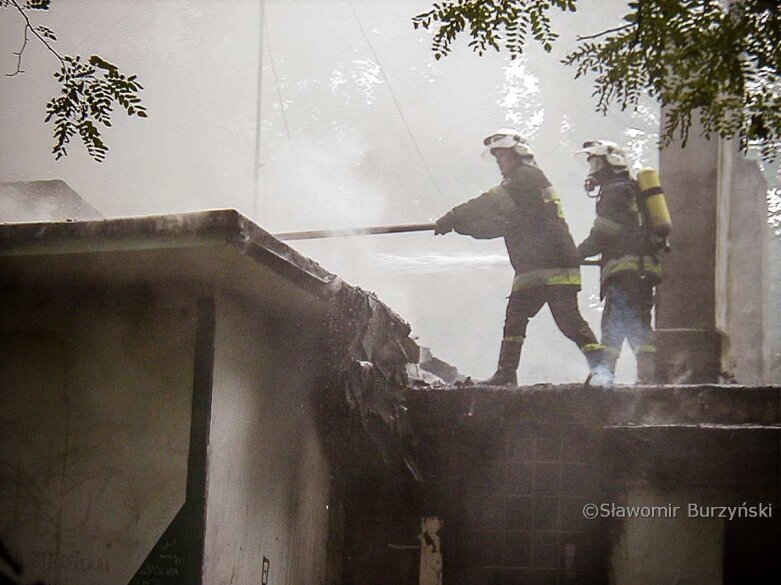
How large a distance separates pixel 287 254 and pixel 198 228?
29.4 inches

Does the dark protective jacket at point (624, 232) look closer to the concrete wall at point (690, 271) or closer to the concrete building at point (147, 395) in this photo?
the concrete wall at point (690, 271)

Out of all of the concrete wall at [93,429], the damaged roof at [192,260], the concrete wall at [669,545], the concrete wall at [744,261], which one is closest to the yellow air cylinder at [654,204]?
the concrete wall at [744,261]

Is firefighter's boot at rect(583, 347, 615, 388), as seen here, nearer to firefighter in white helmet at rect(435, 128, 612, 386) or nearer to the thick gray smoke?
firefighter in white helmet at rect(435, 128, 612, 386)

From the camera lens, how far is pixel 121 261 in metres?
4.86

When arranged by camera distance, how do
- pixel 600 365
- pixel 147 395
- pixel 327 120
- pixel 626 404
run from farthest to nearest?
pixel 327 120 → pixel 600 365 → pixel 626 404 → pixel 147 395

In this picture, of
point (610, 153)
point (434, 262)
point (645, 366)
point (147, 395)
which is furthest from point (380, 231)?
point (434, 262)

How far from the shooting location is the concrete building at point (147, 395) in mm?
4809

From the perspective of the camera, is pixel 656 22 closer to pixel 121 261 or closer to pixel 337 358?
pixel 121 261

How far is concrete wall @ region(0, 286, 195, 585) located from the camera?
198 inches

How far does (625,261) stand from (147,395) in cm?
406

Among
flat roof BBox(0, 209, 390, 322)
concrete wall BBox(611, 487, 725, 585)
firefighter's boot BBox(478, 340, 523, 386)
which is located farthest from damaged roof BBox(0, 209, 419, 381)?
concrete wall BBox(611, 487, 725, 585)

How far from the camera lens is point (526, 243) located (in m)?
7.12

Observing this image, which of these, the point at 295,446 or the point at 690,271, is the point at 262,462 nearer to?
the point at 295,446

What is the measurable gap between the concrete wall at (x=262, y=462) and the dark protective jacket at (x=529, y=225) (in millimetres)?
1956
